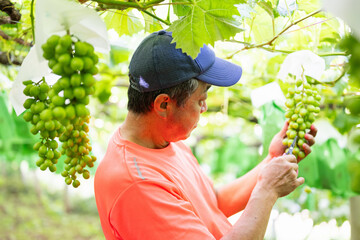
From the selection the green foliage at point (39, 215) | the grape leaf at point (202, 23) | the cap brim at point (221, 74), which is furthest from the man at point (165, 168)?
the green foliage at point (39, 215)

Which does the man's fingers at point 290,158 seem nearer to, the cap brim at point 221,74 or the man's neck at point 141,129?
the cap brim at point 221,74

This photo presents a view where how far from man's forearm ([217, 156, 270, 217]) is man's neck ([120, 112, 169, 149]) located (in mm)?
510

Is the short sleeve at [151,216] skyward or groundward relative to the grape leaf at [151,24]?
groundward

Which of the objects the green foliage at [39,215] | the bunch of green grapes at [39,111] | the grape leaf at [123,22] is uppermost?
the grape leaf at [123,22]

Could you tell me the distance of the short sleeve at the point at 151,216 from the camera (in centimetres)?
115

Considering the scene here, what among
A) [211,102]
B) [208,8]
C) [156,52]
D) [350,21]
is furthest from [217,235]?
[211,102]

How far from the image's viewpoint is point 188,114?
4.39 ft

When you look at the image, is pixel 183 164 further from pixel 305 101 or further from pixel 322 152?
pixel 322 152

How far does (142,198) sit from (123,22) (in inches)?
27.2

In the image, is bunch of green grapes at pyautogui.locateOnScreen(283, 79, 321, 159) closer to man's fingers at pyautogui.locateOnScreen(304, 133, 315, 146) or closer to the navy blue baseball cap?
man's fingers at pyautogui.locateOnScreen(304, 133, 315, 146)

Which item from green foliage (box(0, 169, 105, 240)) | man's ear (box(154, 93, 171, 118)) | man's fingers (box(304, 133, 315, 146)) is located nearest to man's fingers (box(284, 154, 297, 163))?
man's fingers (box(304, 133, 315, 146))

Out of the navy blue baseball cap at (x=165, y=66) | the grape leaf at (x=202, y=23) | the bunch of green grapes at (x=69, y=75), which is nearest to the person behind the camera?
the bunch of green grapes at (x=69, y=75)

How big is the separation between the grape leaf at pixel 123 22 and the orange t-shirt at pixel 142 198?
43 centimetres

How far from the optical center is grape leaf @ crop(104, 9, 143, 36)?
1412 mm
